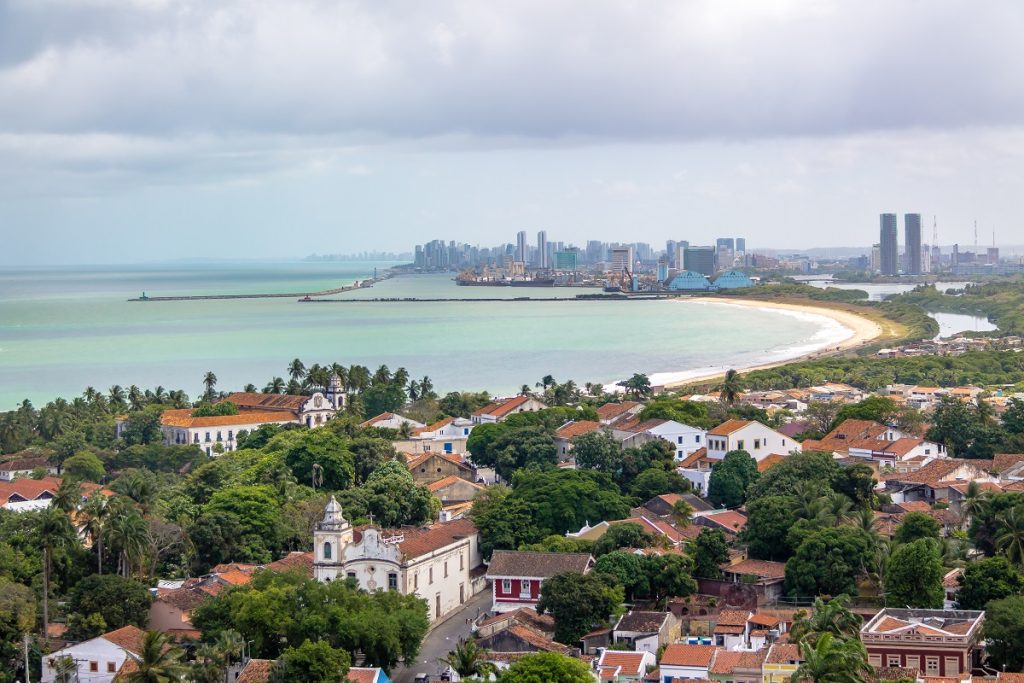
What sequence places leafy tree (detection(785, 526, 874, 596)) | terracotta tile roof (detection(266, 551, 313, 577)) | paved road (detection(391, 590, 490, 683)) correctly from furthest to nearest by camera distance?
1. terracotta tile roof (detection(266, 551, 313, 577))
2. leafy tree (detection(785, 526, 874, 596))
3. paved road (detection(391, 590, 490, 683))

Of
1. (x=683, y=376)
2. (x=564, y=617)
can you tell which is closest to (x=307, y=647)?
(x=564, y=617)

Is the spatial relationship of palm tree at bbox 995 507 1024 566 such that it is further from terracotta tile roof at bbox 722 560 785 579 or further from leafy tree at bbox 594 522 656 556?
leafy tree at bbox 594 522 656 556

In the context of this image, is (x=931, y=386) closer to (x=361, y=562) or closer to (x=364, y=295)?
(x=361, y=562)

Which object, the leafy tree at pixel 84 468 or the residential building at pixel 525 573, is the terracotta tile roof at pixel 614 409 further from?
the residential building at pixel 525 573

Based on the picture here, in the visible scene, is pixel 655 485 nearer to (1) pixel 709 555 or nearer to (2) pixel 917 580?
(1) pixel 709 555

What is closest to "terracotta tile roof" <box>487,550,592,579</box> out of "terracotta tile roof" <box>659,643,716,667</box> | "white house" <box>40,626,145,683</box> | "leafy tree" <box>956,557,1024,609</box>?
"terracotta tile roof" <box>659,643,716,667</box>

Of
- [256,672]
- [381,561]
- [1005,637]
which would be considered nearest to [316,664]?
[256,672]
